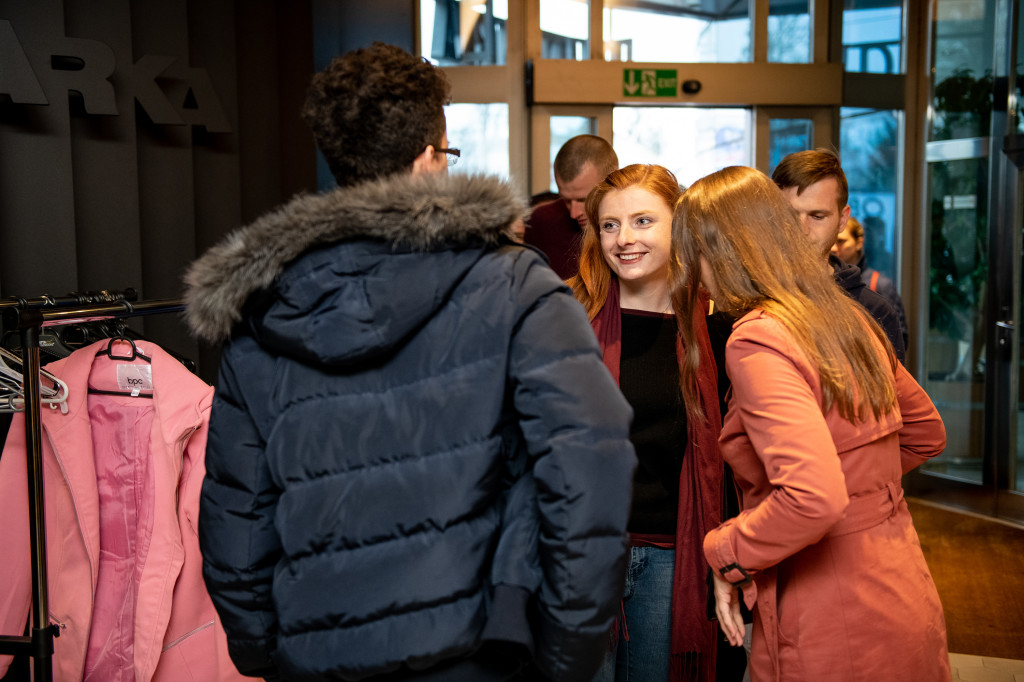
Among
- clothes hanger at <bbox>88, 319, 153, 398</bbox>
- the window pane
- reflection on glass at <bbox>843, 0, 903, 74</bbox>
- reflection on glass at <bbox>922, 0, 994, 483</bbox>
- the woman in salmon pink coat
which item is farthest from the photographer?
reflection on glass at <bbox>843, 0, 903, 74</bbox>

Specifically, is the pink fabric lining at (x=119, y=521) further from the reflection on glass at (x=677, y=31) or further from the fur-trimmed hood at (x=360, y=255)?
the reflection on glass at (x=677, y=31)

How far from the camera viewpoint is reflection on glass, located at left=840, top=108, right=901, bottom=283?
722 centimetres

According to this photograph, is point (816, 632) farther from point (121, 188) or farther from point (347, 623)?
point (121, 188)

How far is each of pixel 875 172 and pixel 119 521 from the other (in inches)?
266

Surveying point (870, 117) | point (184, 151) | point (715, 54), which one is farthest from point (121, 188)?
point (870, 117)

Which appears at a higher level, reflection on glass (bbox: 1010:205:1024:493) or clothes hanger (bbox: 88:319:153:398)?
clothes hanger (bbox: 88:319:153:398)

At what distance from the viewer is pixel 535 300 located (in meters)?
1.23

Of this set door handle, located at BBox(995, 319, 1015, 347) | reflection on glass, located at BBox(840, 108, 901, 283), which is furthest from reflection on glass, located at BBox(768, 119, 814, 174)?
door handle, located at BBox(995, 319, 1015, 347)

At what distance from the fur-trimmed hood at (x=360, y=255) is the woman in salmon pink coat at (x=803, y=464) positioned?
53 centimetres

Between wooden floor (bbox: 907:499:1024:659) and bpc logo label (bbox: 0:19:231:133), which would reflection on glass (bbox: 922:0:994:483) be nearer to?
wooden floor (bbox: 907:499:1024:659)

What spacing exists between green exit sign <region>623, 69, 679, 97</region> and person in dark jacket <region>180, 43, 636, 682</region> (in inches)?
234

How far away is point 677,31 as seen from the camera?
23.7 ft

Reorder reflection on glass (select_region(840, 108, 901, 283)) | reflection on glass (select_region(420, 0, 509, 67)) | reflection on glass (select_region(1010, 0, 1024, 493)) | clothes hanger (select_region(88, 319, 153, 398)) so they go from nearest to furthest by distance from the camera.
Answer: clothes hanger (select_region(88, 319, 153, 398)) < reflection on glass (select_region(1010, 0, 1024, 493)) < reflection on glass (select_region(420, 0, 509, 67)) < reflection on glass (select_region(840, 108, 901, 283))

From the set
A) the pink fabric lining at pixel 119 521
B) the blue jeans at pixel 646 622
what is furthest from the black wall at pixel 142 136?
the blue jeans at pixel 646 622
